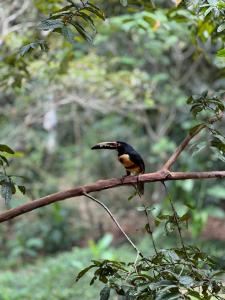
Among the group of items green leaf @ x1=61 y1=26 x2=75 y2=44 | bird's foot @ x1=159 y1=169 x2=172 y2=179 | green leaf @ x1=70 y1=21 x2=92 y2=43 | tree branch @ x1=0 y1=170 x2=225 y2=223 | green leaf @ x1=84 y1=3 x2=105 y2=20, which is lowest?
tree branch @ x1=0 y1=170 x2=225 y2=223

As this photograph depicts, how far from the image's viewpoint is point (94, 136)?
8031 mm

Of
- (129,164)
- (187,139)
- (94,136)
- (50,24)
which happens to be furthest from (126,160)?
(94,136)

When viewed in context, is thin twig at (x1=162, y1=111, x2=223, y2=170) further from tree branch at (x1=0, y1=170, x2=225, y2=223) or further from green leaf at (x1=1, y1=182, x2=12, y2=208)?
green leaf at (x1=1, y1=182, x2=12, y2=208)

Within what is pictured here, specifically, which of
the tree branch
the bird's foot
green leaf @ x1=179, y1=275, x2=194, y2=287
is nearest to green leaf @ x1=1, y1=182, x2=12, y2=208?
the tree branch

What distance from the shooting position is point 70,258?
6109 millimetres

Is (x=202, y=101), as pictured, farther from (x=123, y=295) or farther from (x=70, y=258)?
(x=70, y=258)

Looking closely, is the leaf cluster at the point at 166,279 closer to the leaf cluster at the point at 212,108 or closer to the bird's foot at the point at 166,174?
the bird's foot at the point at 166,174

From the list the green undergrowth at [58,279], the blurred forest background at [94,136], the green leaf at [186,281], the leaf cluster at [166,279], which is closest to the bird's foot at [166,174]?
the leaf cluster at [166,279]

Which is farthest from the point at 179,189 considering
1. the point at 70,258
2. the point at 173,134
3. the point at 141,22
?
the point at 141,22

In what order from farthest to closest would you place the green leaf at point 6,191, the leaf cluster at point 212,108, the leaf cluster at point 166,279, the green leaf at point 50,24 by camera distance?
1. the leaf cluster at point 212,108
2. the green leaf at point 6,191
3. the green leaf at point 50,24
4. the leaf cluster at point 166,279

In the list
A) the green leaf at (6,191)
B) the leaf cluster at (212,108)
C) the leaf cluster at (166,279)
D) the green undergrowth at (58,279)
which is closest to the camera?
the leaf cluster at (166,279)

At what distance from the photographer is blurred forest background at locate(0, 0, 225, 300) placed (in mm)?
4883

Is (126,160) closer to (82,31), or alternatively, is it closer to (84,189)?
(84,189)

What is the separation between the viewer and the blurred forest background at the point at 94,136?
16.0ft
